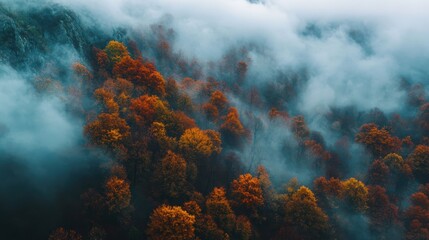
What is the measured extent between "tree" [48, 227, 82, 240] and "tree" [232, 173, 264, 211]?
153 feet

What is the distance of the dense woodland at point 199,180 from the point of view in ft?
279

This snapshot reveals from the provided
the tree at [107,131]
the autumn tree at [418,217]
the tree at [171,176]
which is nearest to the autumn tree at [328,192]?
the autumn tree at [418,217]

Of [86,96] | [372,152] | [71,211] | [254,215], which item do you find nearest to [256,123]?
[372,152]

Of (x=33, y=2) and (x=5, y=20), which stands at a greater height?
(x=33, y=2)

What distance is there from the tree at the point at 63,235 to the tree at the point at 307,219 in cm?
5809

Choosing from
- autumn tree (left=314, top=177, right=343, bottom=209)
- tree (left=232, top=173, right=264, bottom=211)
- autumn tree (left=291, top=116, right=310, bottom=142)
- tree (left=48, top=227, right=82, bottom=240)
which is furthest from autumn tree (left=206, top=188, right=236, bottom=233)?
autumn tree (left=291, top=116, right=310, bottom=142)

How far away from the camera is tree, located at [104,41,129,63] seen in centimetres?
14112

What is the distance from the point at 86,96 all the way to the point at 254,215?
2554 inches

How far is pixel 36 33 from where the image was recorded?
119m

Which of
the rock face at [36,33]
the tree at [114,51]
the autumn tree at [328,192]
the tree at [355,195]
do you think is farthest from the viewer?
the tree at [114,51]

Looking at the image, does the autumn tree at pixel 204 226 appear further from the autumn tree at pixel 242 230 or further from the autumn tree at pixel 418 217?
the autumn tree at pixel 418 217

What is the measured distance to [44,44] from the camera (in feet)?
389

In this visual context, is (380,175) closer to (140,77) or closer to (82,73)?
(140,77)

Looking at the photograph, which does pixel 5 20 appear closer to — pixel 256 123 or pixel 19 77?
pixel 19 77
